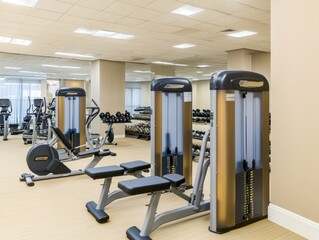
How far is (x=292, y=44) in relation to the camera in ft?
8.89

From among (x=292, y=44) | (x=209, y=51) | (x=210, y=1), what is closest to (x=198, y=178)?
(x=292, y=44)

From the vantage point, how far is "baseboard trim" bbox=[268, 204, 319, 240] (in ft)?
8.20

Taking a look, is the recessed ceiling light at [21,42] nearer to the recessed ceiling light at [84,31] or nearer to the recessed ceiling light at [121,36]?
the recessed ceiling light at [84,31]

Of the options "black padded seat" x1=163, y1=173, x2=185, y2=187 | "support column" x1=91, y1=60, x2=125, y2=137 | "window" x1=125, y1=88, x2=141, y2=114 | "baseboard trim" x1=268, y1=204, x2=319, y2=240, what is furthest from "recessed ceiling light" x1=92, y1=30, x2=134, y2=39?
"window" x1=125, y1=88, x2=141, y2=114

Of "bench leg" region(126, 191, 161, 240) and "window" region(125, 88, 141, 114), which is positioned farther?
"window" region(125, 88, 141, 114)

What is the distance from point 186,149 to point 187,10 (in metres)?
2.47

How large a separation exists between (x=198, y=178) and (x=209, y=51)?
254 inches

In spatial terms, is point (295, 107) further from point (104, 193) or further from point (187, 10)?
point (187, 10)

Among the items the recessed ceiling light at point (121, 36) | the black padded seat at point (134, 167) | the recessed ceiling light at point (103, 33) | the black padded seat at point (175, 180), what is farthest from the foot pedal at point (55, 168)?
the recessed ceiling light at point (121, 36)

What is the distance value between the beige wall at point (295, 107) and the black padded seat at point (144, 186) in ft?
3.97

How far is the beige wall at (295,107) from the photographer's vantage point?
251cm

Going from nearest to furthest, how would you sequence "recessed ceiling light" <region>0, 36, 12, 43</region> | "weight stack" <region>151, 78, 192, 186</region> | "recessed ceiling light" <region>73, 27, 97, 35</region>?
"weight stack" <region>151, 78, 192, 186</region>
"recessed ceiling light" <region>73, 27, 97, 35</region>
"recessed ceiling light" <region>0, 36, 12, 43</region>

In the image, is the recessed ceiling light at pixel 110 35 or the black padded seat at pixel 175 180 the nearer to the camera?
the black padded seat at pixel 175 180

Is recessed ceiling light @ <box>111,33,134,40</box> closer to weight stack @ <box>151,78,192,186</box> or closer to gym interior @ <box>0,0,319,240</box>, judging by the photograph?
gym interior @ <box>0,0,319,240</box>
